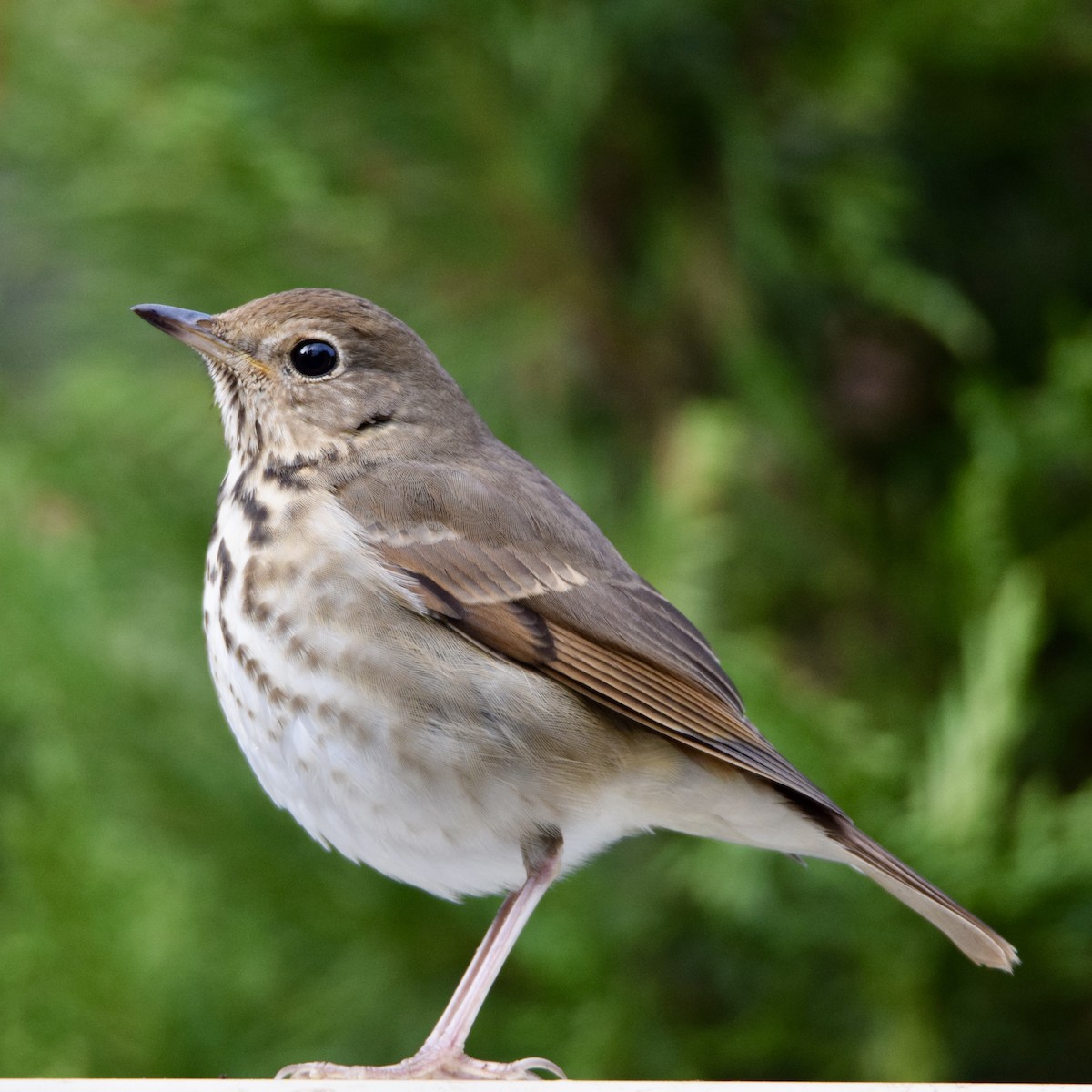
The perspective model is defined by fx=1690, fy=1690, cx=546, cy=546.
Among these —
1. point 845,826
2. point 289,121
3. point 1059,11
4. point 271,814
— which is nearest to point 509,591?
point 845,826

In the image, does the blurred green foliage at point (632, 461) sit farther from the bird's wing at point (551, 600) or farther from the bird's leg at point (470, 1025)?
the bird's leg at point (470, 1025)

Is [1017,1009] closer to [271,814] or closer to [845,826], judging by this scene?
[845,826]

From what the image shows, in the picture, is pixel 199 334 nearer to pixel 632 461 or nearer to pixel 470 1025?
pixel 470 1025

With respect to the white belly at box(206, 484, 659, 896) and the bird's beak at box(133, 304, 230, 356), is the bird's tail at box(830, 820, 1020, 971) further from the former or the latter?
the bird's beak at box(133, 304, 230, 356)

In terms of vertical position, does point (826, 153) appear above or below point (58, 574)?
above

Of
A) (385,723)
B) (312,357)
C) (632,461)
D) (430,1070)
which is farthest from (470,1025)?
(632,461)

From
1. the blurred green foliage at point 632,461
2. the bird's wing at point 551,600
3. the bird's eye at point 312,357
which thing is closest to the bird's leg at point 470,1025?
the bird's wing at point 551,600
